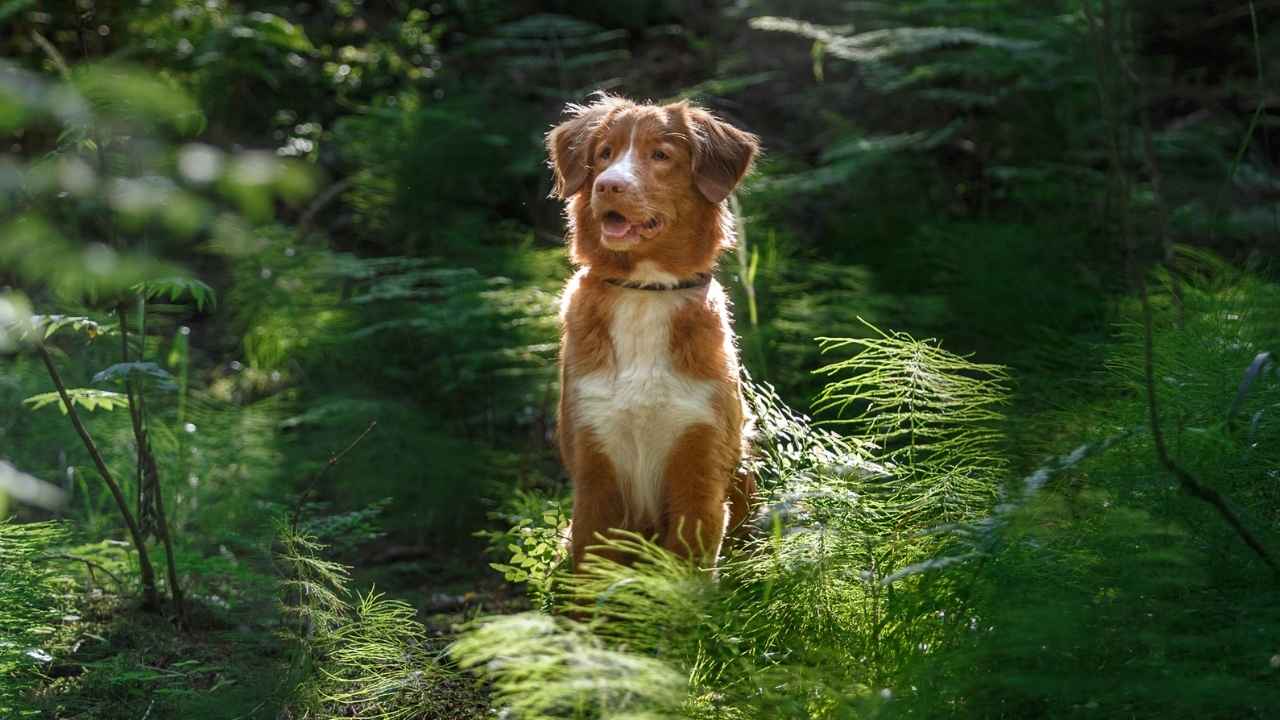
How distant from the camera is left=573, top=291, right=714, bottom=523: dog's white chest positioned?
3.84 m

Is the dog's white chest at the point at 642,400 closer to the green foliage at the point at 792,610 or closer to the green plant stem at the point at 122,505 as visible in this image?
the green foliage at the point at 792,610

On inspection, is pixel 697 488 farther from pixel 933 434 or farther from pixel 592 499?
pixel 933 434

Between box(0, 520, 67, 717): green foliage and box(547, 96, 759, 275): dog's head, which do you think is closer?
box(0, 520, 67, 717): green foliage

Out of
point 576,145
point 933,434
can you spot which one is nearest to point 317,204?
point 576,145

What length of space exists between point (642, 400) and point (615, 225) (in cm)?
60

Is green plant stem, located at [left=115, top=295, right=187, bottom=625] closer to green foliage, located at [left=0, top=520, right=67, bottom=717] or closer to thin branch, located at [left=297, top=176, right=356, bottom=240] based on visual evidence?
green foliage, located at [left=0, top=520, right=67, bottom=717]

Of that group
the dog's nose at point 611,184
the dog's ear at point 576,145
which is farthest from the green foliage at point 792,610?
the dog's ear at point 576,145

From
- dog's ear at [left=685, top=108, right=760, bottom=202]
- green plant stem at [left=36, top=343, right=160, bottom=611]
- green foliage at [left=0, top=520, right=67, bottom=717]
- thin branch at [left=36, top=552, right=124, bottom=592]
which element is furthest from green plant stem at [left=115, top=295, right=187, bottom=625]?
dog's ear at [left=685, top=108, right=760, bottom=202]

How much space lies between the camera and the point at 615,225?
3.88 metres

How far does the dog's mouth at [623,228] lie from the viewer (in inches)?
152

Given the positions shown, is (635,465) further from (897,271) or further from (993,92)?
(993,92)

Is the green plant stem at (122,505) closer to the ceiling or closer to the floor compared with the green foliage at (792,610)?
closer to the floor

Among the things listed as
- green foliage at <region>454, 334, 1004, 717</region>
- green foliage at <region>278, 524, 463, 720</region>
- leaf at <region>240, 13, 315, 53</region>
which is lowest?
green foliage at <region>278, 524, 463, 720</region>

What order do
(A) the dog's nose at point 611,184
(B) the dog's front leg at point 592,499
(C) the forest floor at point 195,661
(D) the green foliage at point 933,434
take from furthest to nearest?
(B) the dog's front leg at point 592,499 < (A) the dog's nose at point 611,184 < (C) the forest floor at point 195,661 < (D) the green foliage at point 933,434
